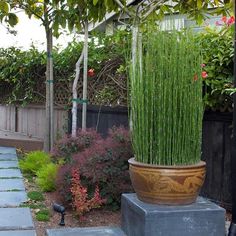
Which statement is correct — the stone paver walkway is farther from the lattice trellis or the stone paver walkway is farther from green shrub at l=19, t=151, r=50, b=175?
the lattice trellis

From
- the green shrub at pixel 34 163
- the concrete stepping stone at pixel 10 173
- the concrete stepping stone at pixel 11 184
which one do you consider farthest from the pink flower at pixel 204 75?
the concrete stepping stone at pixel 10 173

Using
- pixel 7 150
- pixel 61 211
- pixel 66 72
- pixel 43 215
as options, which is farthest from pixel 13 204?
pixel 7 150

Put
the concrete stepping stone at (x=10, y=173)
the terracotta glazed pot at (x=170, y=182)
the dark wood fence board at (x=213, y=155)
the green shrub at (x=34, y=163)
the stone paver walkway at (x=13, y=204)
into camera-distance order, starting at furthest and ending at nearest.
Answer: the green shrub at (x=34, y=163) < the concrete stepping stone at (x=10, y=173) < the dark wood fence board at (x=213, y=155) < the stone paver walkway at (x=13, y=204) < the terracotta glazed pot at (x=170, y=182)

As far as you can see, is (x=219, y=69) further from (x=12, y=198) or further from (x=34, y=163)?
(x=34, y=163)

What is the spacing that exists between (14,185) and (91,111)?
2245 mm

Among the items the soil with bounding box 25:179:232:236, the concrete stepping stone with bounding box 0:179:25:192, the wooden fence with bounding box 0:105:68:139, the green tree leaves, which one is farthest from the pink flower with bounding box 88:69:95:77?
the soil with bounding box 25:179:232:236

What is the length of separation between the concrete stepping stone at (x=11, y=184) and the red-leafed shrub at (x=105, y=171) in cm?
118

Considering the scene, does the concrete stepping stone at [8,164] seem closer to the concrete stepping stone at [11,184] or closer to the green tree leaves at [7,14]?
the concrete stepping stone at [11,184]

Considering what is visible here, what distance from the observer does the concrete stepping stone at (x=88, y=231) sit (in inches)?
168

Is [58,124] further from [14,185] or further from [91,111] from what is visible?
[14,185]

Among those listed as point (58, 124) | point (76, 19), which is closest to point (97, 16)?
point (76, 19)

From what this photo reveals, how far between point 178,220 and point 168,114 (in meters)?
0.85

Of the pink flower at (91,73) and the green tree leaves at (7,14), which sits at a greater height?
the green tree leaves at (7,14)

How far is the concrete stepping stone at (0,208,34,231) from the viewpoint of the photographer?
180 inches
